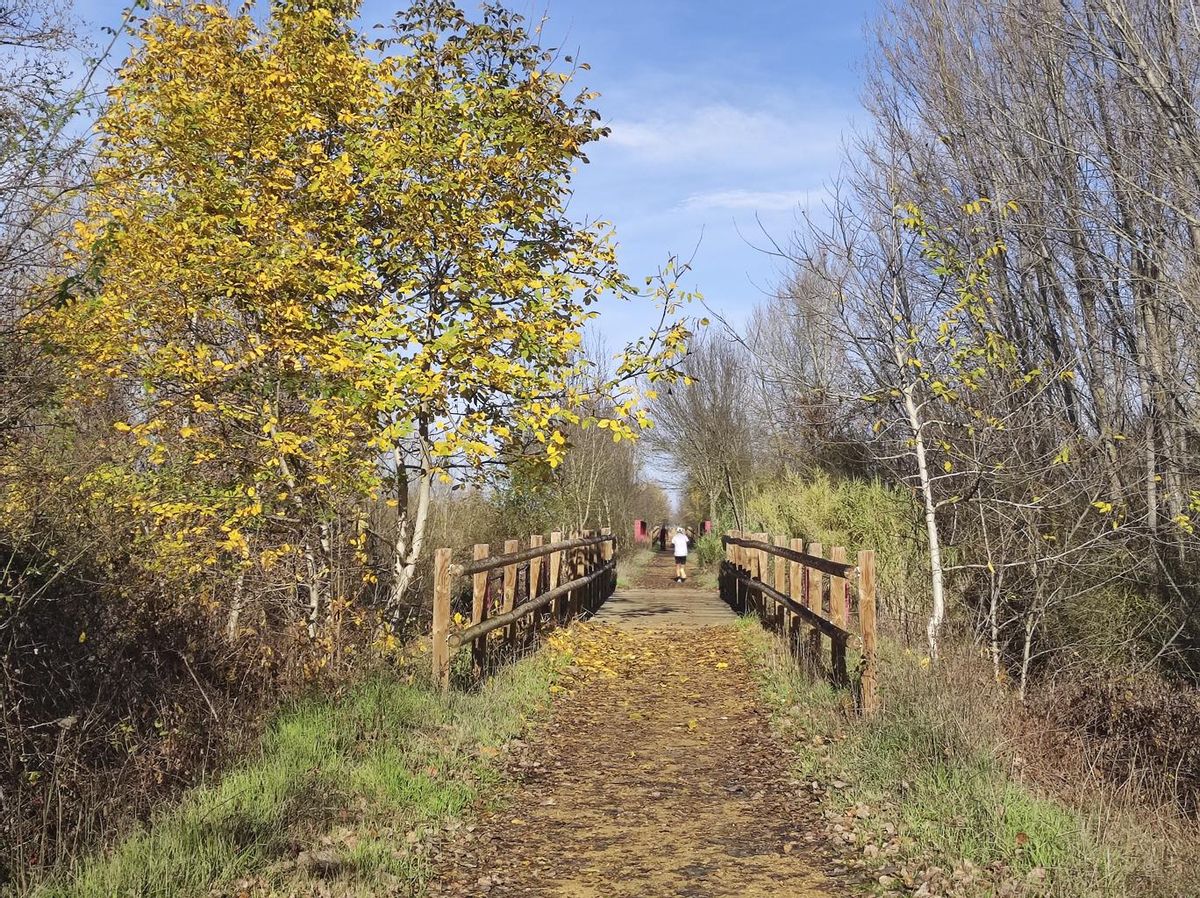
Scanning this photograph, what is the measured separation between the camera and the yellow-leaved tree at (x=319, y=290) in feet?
28.0

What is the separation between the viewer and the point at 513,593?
10609mm

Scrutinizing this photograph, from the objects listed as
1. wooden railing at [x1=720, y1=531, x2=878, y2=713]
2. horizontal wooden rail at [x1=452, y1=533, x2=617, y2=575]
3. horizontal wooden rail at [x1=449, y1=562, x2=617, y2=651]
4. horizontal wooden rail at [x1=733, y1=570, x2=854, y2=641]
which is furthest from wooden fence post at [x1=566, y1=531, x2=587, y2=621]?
horizontal wooden rail at [x1=733, y1=570, x2=854, y2=641]

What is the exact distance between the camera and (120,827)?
5297mm

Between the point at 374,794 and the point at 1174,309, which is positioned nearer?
the point at 374,794

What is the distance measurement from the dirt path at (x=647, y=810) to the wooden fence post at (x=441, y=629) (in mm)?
990

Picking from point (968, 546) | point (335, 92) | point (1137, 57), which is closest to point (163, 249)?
point (335, 92)

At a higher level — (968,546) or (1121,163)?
(1121,163)

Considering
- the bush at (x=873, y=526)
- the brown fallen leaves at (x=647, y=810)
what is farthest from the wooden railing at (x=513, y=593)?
the bush at (x=873, y=526)

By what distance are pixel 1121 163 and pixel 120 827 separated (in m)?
13.8

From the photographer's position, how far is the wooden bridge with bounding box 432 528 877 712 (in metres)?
8.24

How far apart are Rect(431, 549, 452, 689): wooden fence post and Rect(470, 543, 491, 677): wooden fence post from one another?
75cm

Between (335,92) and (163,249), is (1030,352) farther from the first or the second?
(163,249)

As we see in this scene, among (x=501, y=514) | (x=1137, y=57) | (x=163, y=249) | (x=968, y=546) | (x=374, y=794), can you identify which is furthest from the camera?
(x=501, y=514)

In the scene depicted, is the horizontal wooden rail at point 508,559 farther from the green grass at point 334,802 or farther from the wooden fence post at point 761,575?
the wooden fence post at point 761,575
